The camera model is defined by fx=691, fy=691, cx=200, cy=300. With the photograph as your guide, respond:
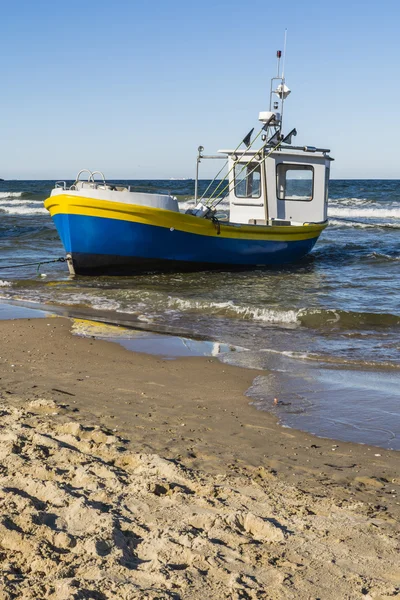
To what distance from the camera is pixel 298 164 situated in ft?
47.6

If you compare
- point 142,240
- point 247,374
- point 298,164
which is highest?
point 298,164

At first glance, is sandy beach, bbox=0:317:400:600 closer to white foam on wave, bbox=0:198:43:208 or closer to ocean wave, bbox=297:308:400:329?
ocean wave, bbox=297:308:400:329

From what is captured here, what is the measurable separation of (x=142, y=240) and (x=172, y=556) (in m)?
9.90

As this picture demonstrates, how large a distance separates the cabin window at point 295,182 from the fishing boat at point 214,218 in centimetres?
2

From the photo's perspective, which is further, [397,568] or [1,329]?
[1,329]

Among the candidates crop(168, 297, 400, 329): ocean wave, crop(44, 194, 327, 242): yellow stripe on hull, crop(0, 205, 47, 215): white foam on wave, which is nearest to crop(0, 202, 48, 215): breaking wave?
crop(0, 205, 47, 215): white foam on wave

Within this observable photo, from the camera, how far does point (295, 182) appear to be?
48.0 feet

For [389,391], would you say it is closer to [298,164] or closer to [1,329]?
[1,329]

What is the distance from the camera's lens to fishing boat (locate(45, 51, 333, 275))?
1208 centimetres

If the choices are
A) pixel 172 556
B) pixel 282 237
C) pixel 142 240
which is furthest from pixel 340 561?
pixel 282 237

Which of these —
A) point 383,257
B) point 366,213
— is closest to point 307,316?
point 383,257

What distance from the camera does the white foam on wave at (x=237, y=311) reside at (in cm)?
953

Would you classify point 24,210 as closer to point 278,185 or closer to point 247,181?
point 247,181

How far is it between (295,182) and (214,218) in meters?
2.56
